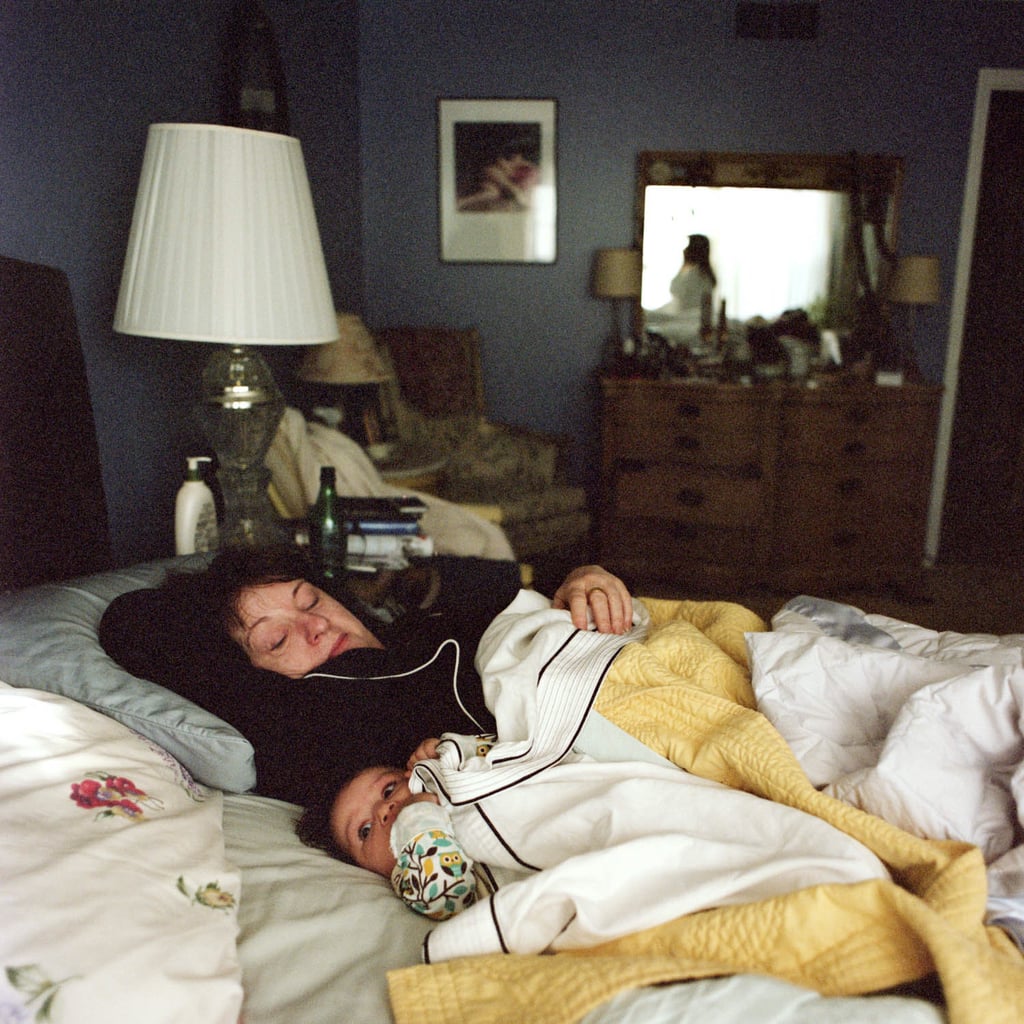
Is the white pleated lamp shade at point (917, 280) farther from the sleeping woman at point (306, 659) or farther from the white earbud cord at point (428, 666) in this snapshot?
the white earbud cord at point (428, 666)

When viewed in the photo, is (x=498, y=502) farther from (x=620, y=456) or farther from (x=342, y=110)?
(x=342, y=110)

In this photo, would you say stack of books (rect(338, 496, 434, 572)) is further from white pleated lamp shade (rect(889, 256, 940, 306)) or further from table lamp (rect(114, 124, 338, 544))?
white pleated lamp shade (rect(889, 256, 940, 306))

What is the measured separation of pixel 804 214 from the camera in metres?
4.08

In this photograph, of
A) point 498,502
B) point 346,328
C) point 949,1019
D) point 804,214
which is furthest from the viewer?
point 804,214

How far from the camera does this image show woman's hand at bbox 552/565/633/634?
1.37 meters

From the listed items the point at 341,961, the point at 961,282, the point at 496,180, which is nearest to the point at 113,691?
the point at 341,961

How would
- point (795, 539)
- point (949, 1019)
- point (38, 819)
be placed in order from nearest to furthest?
point (949, 1019), point (38, 819), point (795, 539)

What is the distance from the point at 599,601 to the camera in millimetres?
1394

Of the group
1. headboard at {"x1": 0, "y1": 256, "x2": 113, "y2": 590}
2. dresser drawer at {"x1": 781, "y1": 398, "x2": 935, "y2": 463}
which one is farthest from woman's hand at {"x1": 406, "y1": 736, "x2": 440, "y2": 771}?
dresser drawer at {"x1": 781, "y1": 398, "x2": 935, "y2": 463}

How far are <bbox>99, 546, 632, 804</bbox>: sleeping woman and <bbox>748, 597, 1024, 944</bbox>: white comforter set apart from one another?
314mm

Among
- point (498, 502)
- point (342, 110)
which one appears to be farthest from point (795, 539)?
point (342, 110)

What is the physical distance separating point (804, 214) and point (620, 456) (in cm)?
140

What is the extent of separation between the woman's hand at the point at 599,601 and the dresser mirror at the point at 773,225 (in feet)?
9.77

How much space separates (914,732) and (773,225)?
3.53 m
